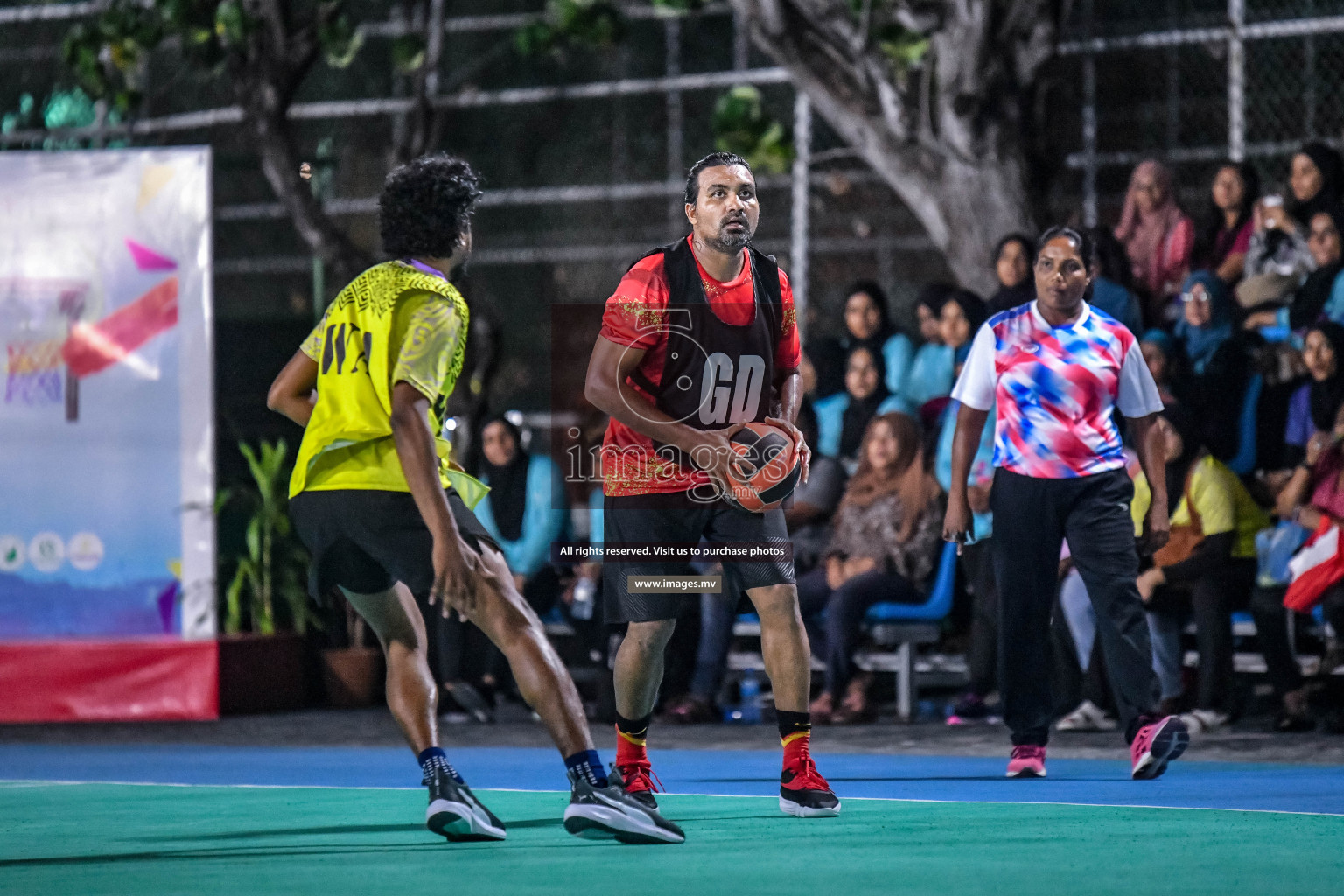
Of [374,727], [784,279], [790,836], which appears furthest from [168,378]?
[790,836]

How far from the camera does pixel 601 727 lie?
32.8ft

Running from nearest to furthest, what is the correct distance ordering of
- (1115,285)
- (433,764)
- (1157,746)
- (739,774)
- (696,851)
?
(696,851), (433,764), (1157,746), (739,774), (1115,285)

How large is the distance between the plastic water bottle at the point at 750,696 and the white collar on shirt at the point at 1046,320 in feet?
11.3

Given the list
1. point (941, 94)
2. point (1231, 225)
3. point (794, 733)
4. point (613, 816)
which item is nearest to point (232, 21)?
point (941, 94)

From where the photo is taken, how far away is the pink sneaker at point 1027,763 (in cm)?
743

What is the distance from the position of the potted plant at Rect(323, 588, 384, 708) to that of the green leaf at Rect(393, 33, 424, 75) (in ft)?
12.6

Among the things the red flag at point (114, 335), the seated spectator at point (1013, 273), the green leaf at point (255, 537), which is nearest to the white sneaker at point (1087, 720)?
the seated spectator at point (1013, 273)

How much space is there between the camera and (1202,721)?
9.04m

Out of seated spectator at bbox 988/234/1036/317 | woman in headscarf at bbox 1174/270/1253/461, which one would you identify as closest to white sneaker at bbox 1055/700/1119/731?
woman in headscarf at bbox 1174/270/1253/461

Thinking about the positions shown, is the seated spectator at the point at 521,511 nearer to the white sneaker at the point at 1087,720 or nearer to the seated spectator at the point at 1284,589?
the white sneaker at the point at 1087,720

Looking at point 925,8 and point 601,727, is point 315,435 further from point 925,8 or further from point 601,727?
point 925,8

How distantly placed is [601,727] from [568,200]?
4473 millimetres

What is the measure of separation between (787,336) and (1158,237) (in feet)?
15.0

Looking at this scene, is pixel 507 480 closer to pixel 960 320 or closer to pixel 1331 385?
pixel 960 320
